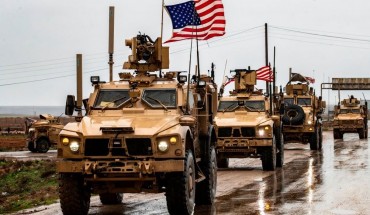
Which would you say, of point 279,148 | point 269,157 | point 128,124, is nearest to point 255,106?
point 279,148

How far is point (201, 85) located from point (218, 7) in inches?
238

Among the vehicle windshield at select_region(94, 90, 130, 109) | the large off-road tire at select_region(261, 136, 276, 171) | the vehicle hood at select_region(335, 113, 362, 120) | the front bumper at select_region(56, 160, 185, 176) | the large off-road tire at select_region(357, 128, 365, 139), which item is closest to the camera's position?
the front bumper at select_region(56, 160, 185, 176)

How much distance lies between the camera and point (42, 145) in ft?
111

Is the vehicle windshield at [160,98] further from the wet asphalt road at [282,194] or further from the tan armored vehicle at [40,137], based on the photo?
the tan armored vehicle at [40,137]

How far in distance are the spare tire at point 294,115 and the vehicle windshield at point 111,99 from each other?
59.8 ft

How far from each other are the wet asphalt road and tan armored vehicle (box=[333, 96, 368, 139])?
21.6m

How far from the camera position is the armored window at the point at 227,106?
72.0 ft

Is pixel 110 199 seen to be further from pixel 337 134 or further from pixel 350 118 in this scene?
pixel 337 134

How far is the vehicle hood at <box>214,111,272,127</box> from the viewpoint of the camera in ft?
A: 66.4

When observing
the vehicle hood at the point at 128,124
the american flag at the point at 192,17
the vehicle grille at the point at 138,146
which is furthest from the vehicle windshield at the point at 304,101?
the vehicle grille at the point at 138,146

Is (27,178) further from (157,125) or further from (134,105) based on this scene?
(157,125)

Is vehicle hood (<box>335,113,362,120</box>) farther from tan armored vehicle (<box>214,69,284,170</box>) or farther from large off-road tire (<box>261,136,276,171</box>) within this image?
large off-road tire (<box>261,136,276,171</box>)

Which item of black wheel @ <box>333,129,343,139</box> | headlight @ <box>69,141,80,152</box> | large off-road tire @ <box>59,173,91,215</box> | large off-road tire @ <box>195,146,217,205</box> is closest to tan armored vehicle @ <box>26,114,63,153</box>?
black wheel @ <box>333,129,343,139</box>

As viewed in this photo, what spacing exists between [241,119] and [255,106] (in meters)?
1.22
